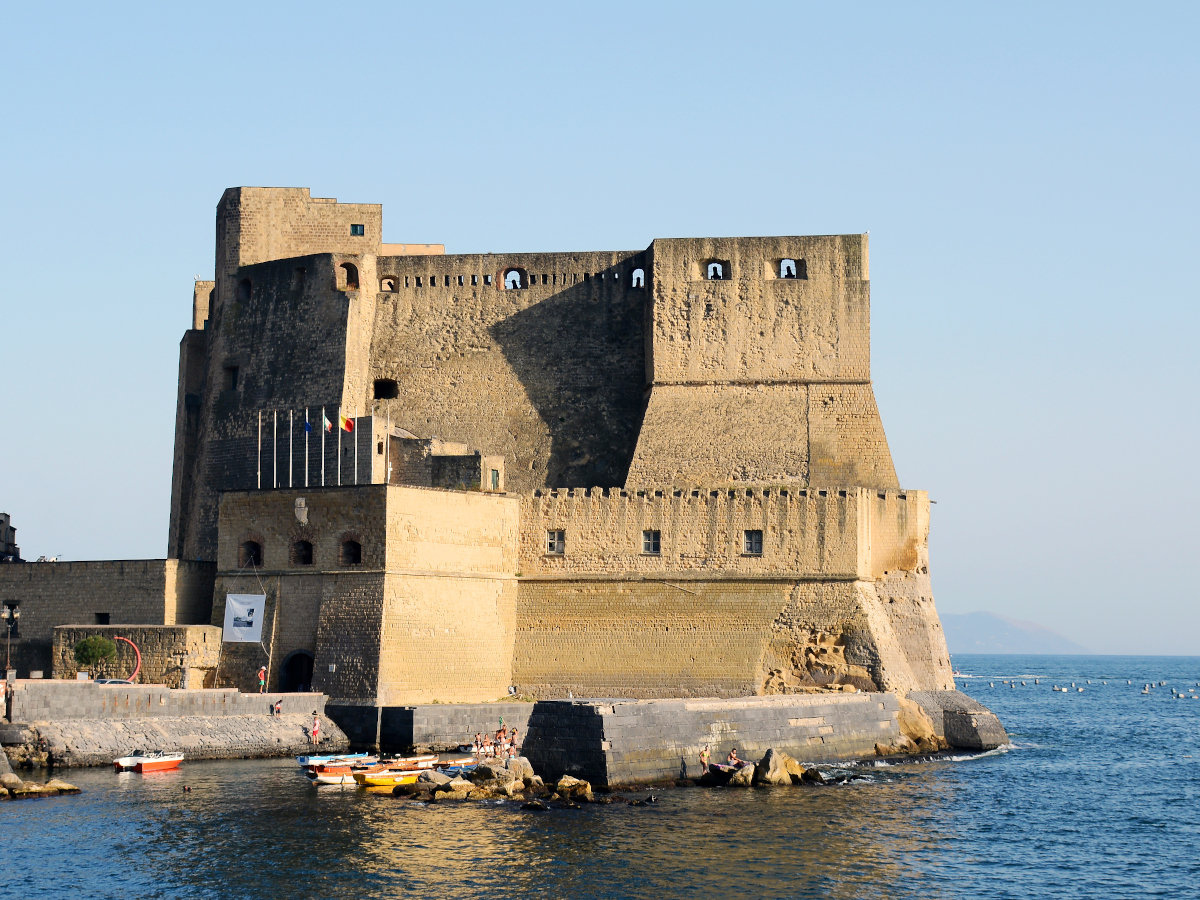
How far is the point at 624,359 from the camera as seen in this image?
40.9 metres

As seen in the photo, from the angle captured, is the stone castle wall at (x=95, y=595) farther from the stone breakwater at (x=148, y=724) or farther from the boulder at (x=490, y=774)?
the boulder at (x=490, y=774)

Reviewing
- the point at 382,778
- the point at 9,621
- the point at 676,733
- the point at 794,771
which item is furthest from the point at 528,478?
the point at 382,778

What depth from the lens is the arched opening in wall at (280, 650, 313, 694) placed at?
3325 cm

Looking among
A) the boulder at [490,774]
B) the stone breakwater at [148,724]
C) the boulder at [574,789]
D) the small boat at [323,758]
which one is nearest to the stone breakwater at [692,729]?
the boulder at [574,789]

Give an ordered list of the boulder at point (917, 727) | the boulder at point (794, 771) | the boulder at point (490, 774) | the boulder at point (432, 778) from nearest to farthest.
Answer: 1. the boulder at point (490, 774)
2. the boulder at point (432, 778)
3. the boulder at point (794, 771)
4. the boulder at point (917, 727)

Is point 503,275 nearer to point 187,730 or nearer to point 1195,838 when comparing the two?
point 187,730

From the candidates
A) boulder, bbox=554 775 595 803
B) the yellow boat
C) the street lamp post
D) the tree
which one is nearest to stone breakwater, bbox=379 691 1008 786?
boulder, bbox=554 775 595 803

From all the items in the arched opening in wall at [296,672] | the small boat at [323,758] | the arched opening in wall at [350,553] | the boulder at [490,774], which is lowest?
the boulder at [490,774]

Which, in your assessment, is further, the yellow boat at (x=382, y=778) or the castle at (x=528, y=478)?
the castle at (x=528, y=478)

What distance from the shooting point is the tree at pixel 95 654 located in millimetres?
32969

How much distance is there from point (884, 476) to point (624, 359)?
745cm

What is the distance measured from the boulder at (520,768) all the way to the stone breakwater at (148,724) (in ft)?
15.7

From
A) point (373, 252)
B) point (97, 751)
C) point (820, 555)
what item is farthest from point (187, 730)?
point (373, 252)

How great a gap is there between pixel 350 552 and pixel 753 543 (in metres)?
8.76
